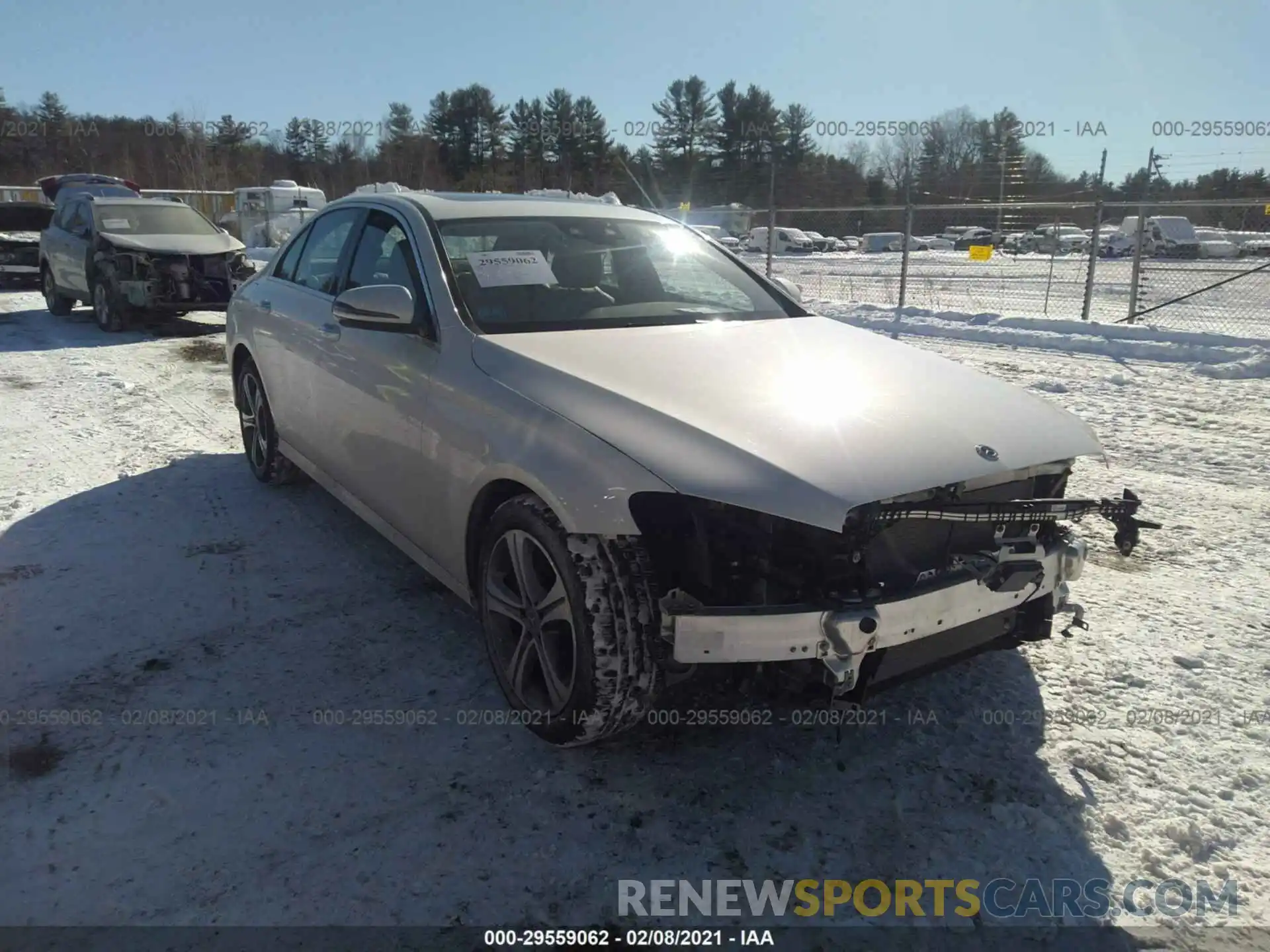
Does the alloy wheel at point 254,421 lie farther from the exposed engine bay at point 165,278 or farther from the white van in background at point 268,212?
the white van in background at point 268,212

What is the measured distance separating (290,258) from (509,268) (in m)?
2.14

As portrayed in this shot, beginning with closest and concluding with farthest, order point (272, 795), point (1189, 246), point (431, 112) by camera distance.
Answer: point (272, 795)
point (1189, 246)
point (431, 112)

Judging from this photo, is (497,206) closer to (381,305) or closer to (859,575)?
(381,305)

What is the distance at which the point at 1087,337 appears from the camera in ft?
34.3

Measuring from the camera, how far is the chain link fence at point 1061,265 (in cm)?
1266

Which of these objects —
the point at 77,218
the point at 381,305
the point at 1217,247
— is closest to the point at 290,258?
the point at 381,305

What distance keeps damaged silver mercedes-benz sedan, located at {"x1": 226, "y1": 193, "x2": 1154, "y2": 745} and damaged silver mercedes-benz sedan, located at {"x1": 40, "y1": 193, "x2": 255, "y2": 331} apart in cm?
866

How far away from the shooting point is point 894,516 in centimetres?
228

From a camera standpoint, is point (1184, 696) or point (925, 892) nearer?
point (925, 892)

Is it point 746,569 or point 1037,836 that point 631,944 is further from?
point 1037,836

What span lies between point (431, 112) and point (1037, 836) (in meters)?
64.9

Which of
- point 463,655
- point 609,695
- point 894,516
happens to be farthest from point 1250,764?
point 463,655

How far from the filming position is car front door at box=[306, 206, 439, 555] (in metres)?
3.14

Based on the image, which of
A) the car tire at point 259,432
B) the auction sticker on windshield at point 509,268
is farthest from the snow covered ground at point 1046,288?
the car tire at point 259,432
